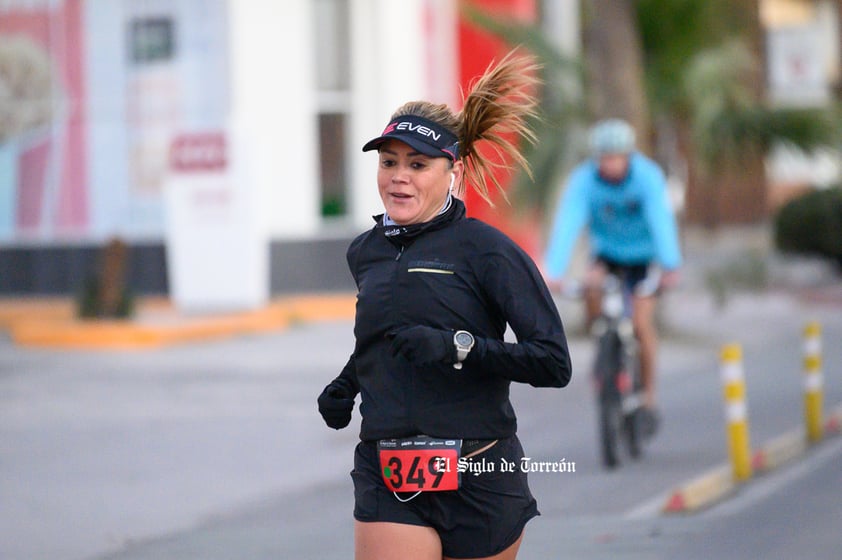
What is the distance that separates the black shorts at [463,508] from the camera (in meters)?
3.70

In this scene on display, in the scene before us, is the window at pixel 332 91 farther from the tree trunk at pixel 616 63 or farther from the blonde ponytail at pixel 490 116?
the blonde ponytail at pixel 490 116

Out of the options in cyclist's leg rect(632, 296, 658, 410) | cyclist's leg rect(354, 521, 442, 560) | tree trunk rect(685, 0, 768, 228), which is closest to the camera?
cyclist's leg rect(354, 521, 442, 560)

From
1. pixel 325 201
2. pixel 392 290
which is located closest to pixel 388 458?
pixel 392 290

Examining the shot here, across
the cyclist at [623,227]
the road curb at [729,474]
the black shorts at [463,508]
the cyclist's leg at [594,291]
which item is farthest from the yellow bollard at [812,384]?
the black shorts at [463,508]

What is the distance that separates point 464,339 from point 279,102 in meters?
15.0

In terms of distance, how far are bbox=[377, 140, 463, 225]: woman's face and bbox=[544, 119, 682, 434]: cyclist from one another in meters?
4.80

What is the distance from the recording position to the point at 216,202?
16266mm

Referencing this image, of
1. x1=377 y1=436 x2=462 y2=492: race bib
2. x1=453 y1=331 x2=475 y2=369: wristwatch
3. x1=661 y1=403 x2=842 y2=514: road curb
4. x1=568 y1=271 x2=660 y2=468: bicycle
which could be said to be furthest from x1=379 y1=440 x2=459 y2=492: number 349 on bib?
x1=568 y1=271 x2=660 y2=468: bicycle

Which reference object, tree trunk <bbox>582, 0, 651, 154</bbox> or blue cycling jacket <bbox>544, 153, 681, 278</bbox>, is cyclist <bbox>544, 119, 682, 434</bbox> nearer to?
blue cycling jacket <bbox>544, 153, 681, 278</bbox>

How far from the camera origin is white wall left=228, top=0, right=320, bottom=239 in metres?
18.0

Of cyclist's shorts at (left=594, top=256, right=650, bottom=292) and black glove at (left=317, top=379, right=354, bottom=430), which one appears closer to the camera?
black glove at (left=317, top=379, right=354, bottom=430)

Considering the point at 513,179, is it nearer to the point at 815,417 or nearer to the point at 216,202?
the point at 216,202

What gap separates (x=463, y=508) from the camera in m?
3.72

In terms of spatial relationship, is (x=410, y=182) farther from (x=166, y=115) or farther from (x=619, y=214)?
(x=166, y=115)
